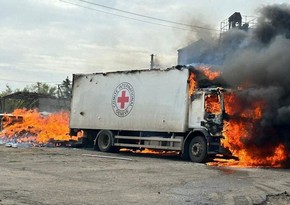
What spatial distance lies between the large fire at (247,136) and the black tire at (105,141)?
5806mm

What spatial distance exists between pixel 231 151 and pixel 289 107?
247 cm

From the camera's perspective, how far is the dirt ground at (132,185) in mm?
7789

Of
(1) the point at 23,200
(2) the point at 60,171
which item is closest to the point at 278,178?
(2) the point at 60,171

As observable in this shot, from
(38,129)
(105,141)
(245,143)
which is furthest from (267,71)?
(38,129)

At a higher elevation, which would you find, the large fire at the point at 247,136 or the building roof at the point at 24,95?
the building roof at the point at 24,95

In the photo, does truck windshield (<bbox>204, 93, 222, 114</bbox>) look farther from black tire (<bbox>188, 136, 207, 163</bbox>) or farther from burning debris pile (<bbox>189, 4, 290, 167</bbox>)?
black tire (<bbox>188, 136, 207, 163</bbox>)

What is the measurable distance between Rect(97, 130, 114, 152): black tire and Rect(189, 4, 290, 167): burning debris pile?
20.0ft

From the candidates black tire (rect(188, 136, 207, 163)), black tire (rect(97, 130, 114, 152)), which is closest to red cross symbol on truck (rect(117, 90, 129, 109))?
black tire (rect(97, 130, 114, 152))

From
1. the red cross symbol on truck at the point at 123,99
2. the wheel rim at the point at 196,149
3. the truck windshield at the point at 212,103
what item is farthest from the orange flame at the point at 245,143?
the red cross symbol on truck at the point at 123,99

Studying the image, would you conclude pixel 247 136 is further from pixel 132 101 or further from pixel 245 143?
pixel 132 101

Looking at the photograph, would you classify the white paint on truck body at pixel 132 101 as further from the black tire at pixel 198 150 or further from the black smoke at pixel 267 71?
the black smoke at pixel 267 71

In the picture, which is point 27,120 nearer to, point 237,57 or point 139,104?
point 139,104

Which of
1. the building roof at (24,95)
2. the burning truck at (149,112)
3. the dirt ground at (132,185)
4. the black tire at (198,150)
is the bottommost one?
the dirt ground at (132,185)

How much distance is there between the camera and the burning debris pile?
1508 cm
